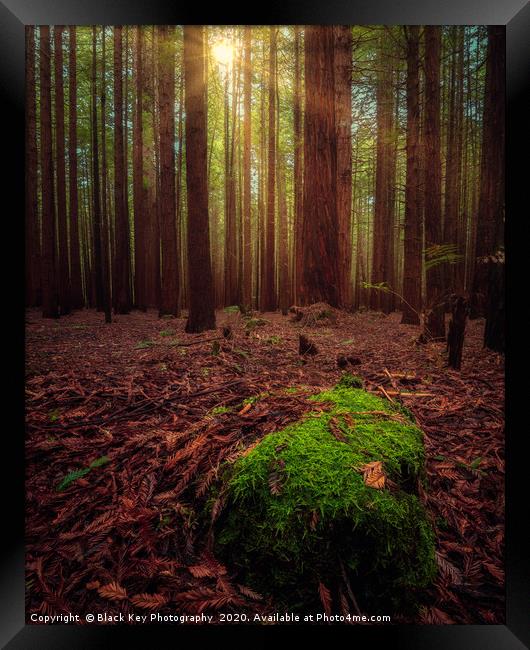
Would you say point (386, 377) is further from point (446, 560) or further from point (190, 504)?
point (190, 504)

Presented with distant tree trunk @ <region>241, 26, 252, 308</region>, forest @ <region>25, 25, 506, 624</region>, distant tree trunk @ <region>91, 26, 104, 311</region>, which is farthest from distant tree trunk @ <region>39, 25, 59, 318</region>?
distant tree trunk @ <region>241, 26, 252, 308</region>

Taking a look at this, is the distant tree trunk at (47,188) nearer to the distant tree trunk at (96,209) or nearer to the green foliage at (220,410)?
the distant tree trunk at (96,209)

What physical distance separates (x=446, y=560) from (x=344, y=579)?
1.76 ft

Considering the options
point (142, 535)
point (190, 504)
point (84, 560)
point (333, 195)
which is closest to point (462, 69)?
point (333, 195)

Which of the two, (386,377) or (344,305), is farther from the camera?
(344,305)

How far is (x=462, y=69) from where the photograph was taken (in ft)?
7.34

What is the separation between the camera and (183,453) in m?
1.54

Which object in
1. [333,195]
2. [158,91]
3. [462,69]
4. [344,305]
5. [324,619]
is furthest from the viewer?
[158,91]

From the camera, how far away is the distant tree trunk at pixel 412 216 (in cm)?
324

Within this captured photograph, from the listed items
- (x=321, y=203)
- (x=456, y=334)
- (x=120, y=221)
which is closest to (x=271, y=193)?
(x=321, y=203)

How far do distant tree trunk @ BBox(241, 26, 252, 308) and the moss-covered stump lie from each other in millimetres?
2460

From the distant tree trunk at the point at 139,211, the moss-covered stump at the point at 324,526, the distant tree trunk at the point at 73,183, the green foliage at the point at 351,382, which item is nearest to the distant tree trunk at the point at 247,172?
the distant tree trunk at the point at 73,183

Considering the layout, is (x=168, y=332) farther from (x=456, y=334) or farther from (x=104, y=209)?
(x=456, y=334)

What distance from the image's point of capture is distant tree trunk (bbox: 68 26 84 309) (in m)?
2.26
